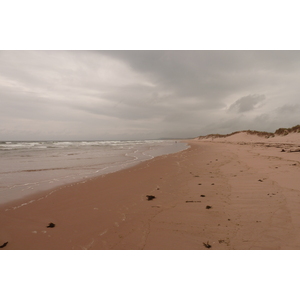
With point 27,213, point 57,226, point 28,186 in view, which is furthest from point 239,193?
point 28,186

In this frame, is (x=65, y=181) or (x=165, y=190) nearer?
(x=165, y=190)

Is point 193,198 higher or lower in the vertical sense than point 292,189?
lower

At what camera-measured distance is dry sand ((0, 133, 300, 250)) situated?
278 cm

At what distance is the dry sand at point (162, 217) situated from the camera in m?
2.78

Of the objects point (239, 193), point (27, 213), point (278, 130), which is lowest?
point (27, 213)

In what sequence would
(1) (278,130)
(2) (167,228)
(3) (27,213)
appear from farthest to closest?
(1) (278,130)
(3) (27,213)
(2) (167,228)

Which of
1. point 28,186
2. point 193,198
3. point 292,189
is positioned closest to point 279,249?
point 193,198

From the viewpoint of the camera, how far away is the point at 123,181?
6.73m

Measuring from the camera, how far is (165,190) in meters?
5.47

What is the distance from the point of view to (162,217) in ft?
11.8

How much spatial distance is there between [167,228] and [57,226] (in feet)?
7.66

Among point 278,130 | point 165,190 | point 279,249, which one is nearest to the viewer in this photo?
point 279,249

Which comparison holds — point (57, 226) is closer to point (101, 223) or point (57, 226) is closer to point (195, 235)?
point (101, 223)

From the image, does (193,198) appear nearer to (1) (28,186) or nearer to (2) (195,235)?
(2) (195,235)
